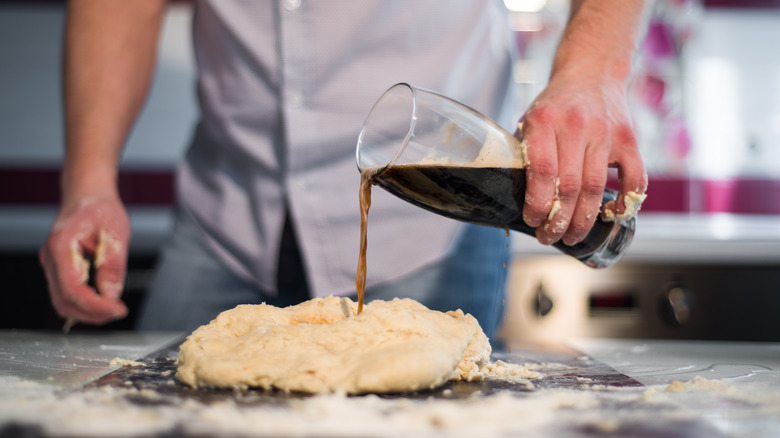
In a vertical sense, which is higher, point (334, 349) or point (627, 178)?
point (627, 178)

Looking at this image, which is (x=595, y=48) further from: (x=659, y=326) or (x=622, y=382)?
(x=659, y=326)

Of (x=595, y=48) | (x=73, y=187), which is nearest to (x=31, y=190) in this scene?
(x=73, y=187)

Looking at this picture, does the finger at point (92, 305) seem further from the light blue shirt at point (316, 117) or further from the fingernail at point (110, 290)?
the light blue shirt at point (316, 117)

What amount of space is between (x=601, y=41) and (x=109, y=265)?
0.88m

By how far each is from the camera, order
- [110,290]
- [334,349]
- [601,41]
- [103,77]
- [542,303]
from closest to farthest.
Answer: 1. [334,349]
2. [601,41]
3. [110,290]
4. [103,77]
5. [542,303]

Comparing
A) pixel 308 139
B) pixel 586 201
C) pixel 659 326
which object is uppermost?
pixel 308 139

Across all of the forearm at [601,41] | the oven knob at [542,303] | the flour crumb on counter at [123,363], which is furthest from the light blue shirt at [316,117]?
the oven knob at [542,303]

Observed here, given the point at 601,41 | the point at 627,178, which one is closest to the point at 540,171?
the point at 627,178

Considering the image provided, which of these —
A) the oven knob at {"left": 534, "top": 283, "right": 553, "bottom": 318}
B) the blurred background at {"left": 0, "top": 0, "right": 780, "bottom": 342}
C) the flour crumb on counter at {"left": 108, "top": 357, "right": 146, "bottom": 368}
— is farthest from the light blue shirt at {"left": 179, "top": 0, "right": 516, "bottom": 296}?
the blurred background at {"left": 0, "top": 0, "right": 780, "bottom": 342}

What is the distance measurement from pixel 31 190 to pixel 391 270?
7.78 ft

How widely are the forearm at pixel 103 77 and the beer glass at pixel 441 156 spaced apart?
0.67 metres

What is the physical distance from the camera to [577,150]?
2.93 feet

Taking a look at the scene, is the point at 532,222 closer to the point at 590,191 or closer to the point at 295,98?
the point at 590,191

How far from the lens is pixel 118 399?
70 cm
